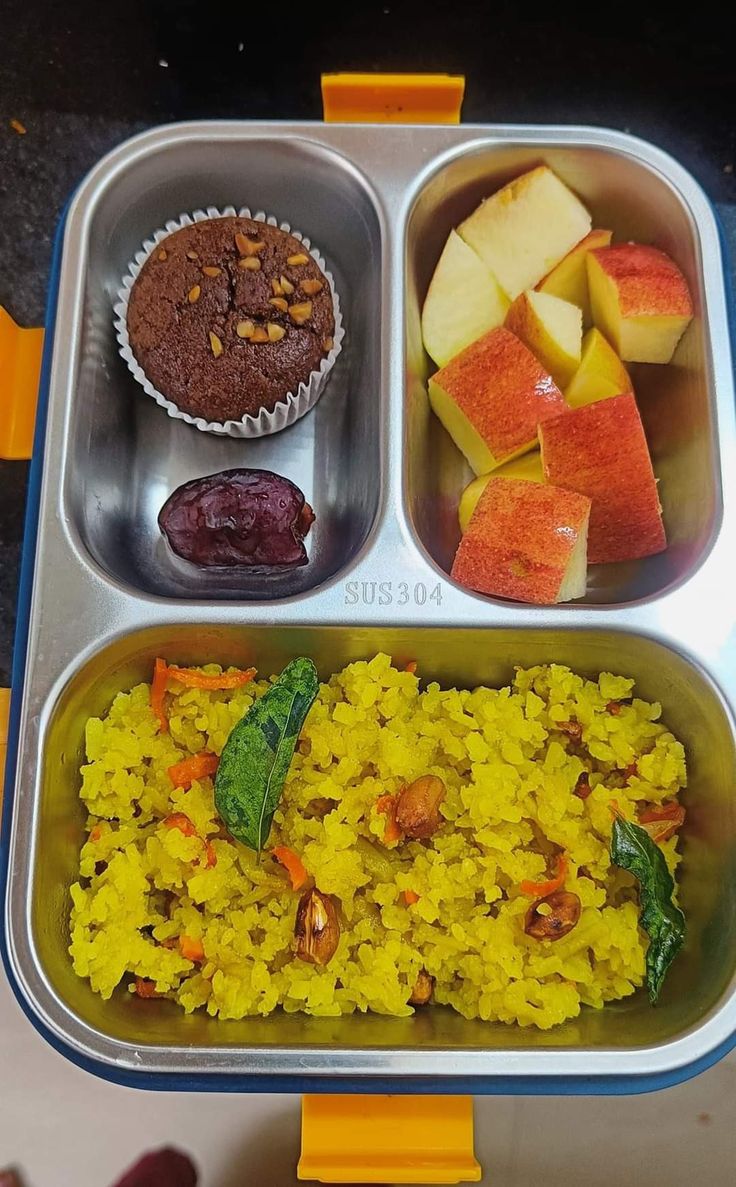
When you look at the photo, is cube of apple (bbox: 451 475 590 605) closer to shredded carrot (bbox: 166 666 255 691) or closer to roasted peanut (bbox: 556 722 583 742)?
roasted peanut (bbox: 556 722 583 742)

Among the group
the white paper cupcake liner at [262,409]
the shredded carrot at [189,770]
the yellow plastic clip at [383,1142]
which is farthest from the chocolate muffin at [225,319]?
the yellow plastic clip at [383,1142]

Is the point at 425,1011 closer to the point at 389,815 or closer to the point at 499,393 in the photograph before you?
the point at 389,815

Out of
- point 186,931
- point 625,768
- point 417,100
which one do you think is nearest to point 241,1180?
point 186,931

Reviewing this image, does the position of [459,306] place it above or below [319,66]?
below

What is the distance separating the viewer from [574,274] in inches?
47.8

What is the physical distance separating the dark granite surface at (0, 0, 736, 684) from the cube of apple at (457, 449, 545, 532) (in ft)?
2.28

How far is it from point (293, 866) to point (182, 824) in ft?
0.42

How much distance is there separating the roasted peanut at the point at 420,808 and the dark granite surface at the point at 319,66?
111cm

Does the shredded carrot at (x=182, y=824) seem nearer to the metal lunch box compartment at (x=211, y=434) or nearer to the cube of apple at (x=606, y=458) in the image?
the metal lunch box compartment at (x=211, y=434)

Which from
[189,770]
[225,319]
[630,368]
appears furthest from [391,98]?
[189,770]

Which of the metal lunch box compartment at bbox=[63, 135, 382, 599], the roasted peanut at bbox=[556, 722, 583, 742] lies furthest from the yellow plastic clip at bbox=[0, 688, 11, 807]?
the roasted peanut at bbox=[556, 722, 583, 742]

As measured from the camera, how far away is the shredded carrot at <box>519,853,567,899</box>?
0.99 m

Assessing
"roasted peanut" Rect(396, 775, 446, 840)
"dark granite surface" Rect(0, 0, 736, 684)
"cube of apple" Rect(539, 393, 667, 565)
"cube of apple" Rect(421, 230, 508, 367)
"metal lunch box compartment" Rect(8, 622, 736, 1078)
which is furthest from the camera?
"dark granite surface" Rect(0, 0, 736, 684)

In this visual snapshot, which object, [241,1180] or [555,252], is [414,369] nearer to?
[555,252]
